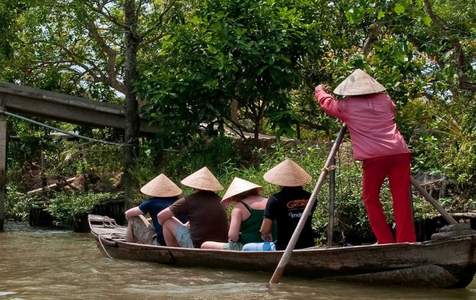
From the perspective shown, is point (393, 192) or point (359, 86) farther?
point (359, 86)

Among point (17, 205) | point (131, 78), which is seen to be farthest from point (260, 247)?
point (17, 205)

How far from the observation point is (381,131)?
6734 mm

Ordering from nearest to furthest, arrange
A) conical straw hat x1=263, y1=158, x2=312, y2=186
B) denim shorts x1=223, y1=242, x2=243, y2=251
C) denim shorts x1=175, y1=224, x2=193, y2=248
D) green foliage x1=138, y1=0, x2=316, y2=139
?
conical straw hat x1=263, y1=158, x2=312, y2=186
denim shorts x1=223, y1=242, x2=243, y2=251
denim shorts x1=175, y1=224, x2=193, y2=248
green foliage x1=138, y1=0, x2=316, y2=139

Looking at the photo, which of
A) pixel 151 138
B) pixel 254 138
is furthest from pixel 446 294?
pixel 151 138

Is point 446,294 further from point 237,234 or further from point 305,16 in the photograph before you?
point 305,16

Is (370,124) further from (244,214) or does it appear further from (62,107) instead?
(62,107)

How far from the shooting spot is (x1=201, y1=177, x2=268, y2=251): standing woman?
7367 mm

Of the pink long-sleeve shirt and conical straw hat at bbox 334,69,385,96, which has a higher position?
conical straw hat at bbox 334,69,385,96

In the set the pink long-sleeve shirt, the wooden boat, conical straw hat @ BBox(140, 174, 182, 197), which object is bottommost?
the wooden boat

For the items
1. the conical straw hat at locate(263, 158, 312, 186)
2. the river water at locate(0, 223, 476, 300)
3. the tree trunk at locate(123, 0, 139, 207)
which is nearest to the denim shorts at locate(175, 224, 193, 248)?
the river water at locate(0, 223, 476, 300)

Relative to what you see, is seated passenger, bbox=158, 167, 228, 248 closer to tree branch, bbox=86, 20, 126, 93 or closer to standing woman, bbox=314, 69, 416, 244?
standing woman, bbox=314, 69, 416, 244

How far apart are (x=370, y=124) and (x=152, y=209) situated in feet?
9.41

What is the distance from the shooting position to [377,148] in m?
6.66

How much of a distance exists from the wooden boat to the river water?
3.5 inches
